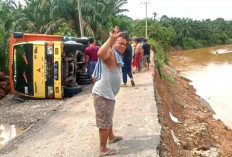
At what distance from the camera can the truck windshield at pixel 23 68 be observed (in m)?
9.12

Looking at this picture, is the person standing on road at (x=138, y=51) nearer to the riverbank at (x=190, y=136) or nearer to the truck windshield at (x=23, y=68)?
Answer: the riverbank at (x=190, y=136)

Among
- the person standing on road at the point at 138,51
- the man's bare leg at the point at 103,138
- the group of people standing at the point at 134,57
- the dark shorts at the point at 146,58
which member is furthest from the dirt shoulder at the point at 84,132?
the dark shorts at the point at 146,58

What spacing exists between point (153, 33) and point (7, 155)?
40742mm

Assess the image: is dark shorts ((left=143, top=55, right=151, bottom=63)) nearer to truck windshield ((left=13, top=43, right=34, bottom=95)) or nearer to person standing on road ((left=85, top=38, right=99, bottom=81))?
person standing on road ((left=85, top=38, right=99, bottom=81))

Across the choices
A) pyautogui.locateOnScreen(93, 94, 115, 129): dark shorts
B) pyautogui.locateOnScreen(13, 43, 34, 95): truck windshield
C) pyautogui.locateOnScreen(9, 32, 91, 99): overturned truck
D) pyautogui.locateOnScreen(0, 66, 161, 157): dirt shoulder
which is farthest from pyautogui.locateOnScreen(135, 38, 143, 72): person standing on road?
pyautogui.locateOnScreen(93, 94, 115, 129): dark shorts

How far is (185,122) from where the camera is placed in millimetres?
11016

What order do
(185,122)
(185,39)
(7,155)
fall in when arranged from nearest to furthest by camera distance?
(7,155)
(185,122)
(185,39)

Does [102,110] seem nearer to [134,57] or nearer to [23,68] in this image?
[23,68]

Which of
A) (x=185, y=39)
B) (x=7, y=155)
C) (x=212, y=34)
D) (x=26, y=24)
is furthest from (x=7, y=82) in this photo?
(x=212, y=34)

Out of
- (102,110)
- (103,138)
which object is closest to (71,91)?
(103,138)

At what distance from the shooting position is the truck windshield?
9125mm

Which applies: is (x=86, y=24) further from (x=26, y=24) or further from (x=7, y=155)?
(x=7, y=155)

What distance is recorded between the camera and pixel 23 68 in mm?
9203

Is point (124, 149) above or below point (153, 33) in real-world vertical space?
below
